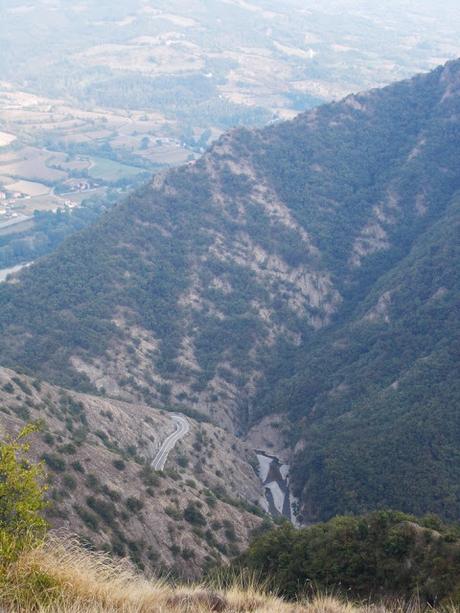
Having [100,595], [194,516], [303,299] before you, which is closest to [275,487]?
[194,516]

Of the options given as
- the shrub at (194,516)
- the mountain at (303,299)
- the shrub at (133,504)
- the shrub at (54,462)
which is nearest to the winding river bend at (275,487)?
→ the mountain at (303,299)

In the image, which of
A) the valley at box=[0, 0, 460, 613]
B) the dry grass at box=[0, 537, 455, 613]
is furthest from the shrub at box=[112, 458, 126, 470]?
the dry grass at box=[0, 537, 455, 613]

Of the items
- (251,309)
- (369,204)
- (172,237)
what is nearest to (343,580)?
(251,309)

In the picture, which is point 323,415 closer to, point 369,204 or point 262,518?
point 262,518

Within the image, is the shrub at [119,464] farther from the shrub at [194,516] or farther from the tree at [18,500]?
the tree at [18,500]

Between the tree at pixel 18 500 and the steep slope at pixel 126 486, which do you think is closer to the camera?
the tree at pixel 18 500

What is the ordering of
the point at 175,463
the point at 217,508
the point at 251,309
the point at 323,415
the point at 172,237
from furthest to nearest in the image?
1. the point at 172,237
2. the point at 251,309
3. the point at 323,415
4. the point at 175,463
5. the point at 217,508
